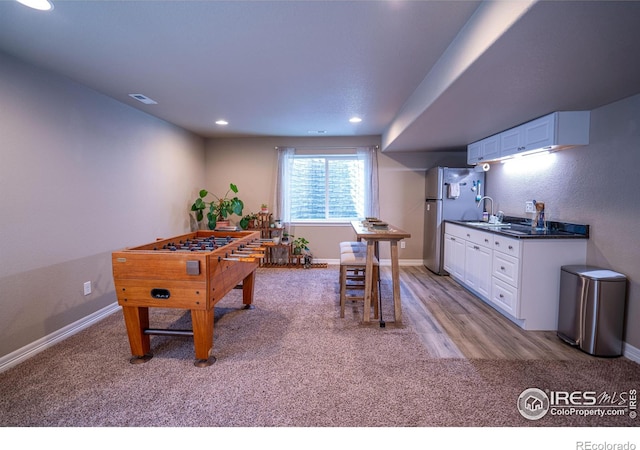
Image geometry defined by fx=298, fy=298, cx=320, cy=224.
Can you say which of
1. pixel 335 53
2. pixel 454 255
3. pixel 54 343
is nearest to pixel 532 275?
pixel 454 255

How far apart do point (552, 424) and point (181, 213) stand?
478 cm

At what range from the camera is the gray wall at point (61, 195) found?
7.36 ft

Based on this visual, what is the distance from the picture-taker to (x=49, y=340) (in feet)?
8.25

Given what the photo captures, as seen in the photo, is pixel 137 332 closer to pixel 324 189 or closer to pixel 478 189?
pixel 324 189

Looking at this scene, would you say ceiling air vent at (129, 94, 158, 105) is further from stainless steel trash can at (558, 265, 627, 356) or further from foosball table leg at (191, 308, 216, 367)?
stainless steel trash can at (558, 265, 627, 356)

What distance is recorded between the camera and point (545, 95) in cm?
231

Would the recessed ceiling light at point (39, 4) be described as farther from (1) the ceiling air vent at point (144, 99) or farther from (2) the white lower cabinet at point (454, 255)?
(2) the white lower cabinet at point (454, 255)

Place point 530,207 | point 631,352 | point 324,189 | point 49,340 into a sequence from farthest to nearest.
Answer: point 324,189 → point 530,207 → point 49,340 → point 631,352

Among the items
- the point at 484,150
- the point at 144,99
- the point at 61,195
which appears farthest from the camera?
the point at 484,150

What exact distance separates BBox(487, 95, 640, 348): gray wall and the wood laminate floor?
0.61 meters

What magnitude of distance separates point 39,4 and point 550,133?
3885 mm
